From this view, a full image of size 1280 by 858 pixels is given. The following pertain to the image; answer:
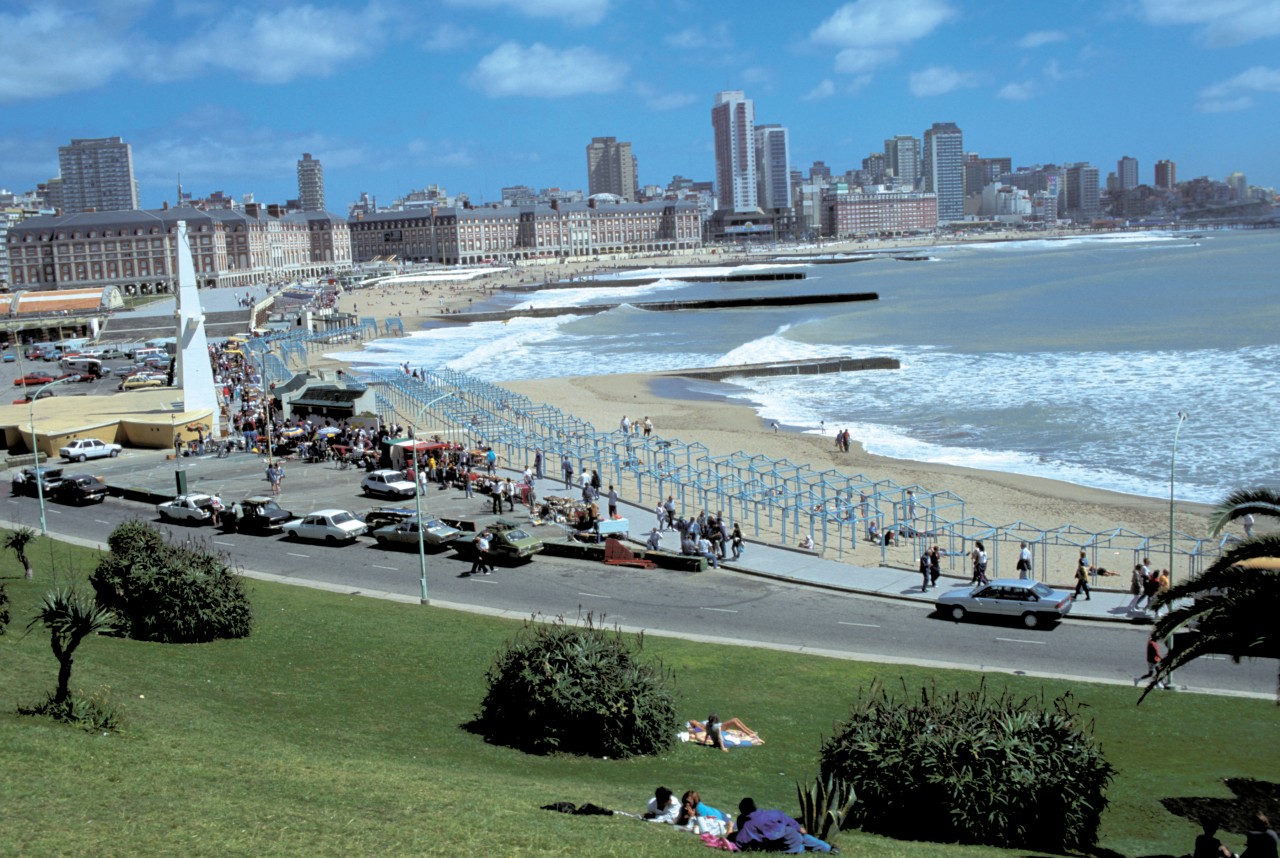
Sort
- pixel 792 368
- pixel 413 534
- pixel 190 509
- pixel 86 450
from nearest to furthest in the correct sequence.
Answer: pixel 413 534
pixel 190 509
pixel 86 450
pixel 792 368

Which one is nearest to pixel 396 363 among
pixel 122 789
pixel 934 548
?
pixel 934 548

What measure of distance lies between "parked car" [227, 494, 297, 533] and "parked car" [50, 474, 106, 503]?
539cm

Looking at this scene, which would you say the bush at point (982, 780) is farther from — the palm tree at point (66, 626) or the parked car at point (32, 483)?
the parked car at point (32, 483)

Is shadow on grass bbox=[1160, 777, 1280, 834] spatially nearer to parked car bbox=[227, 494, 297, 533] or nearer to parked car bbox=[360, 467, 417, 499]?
parked car bbox=[227, 494, 297, 533]

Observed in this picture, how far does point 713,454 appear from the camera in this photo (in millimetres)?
35562

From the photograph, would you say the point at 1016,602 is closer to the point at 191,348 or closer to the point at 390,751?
the point at 390,751

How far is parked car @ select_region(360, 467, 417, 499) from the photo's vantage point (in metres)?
28.3

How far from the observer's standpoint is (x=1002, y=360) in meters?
58.2

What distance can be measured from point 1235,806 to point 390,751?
24.0 ft

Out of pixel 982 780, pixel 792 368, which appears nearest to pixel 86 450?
pixel 792 368

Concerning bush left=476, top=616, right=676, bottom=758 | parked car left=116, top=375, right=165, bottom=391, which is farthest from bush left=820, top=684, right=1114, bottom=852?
parked car left=116, top=375, right=165, bottom=391

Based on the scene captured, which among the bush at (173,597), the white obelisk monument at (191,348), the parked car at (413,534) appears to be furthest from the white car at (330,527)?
the white obelisk monument at (191,348)

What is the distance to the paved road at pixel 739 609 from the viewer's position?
52.5 feet

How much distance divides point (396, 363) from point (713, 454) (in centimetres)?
3417
